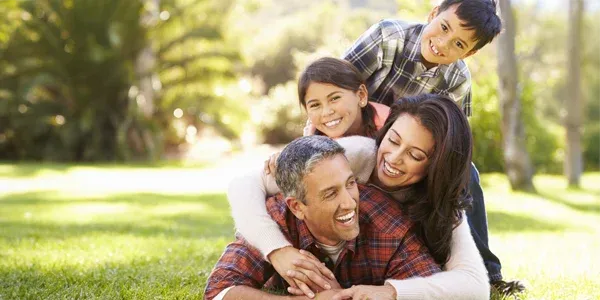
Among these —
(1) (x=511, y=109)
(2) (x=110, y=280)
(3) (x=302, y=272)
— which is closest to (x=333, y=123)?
(3) (x=302, y=272)

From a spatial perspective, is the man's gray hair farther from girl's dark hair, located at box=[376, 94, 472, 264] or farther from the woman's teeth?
girl's dark hair, located at box=[376, 94, 472, 264]

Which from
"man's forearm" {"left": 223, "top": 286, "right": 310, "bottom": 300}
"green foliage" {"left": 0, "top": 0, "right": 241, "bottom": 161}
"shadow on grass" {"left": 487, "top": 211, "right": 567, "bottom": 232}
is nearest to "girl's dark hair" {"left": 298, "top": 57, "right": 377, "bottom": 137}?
"man's forearm" {"left": 223, "top": 286, "right": 310, "bottom": 300}

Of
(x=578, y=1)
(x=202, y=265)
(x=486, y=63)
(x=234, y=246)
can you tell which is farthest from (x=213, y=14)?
(x=234, y=246)

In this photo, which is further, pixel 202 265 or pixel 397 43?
pixel 202 265

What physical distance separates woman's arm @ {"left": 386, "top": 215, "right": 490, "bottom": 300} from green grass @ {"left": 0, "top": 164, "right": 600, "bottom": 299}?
683mm

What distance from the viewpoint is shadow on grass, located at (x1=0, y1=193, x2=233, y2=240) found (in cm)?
700

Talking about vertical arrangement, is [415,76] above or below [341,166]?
above

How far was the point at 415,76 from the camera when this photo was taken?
419 cm

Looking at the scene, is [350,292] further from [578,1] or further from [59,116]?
[59,116]

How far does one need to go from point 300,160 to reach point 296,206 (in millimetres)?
230

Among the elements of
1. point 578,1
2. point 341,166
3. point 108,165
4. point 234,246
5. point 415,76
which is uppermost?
point 578,1

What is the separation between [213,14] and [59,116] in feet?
18.2

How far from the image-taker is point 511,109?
11945 mm

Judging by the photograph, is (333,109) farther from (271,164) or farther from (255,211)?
(255,211)
